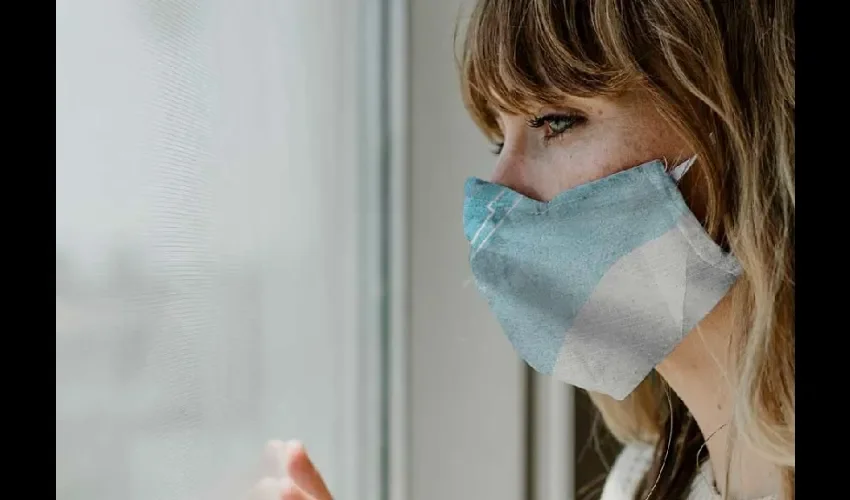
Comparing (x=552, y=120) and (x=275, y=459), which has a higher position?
(x=552, y=120)

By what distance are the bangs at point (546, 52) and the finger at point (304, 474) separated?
0.93ft

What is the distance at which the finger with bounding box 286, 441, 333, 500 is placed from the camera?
0.53 meters

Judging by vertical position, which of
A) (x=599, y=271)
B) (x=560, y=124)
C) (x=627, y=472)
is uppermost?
(x=560, y=124)

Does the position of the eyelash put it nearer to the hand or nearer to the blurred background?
the blurred background

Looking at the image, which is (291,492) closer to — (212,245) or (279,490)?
(279,490)

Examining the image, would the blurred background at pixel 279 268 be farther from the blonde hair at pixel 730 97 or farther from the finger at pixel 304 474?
the blonde hair at pixel 730 97

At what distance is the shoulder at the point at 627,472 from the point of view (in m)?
0.71

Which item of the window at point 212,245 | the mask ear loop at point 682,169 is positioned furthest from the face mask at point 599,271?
the window at point 212,245

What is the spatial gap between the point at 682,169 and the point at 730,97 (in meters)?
0.05

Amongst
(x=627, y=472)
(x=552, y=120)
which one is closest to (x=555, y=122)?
(x=552, y=120)

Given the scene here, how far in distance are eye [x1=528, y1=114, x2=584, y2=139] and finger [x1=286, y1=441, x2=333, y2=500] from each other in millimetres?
283

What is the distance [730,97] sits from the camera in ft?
1.55

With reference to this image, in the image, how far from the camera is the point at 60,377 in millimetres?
320
